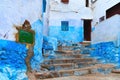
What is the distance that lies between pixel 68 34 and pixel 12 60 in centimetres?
1112

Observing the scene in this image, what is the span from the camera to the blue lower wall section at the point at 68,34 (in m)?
17.1

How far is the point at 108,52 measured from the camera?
33.9ft

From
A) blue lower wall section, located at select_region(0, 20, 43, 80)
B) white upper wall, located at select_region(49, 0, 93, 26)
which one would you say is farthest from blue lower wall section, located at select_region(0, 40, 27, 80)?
white upper wall, located at select_region(49, 0, 93, 26)

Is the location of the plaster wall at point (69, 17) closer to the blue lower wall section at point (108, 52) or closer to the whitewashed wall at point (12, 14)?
the blue lower wall section at point (108, 52)

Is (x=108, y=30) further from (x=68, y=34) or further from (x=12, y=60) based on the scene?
(x=68, y=34)

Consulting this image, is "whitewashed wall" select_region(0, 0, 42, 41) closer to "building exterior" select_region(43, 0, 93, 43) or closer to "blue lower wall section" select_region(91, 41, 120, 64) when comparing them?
"blue lower wall section" select_region(91, 41, 120, 64)

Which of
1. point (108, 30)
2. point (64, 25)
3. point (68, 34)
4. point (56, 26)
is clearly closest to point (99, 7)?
point (64, 25)

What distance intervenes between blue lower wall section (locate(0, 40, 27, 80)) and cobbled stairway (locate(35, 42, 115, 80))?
705 mm

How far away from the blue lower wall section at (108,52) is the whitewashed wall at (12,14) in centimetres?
431

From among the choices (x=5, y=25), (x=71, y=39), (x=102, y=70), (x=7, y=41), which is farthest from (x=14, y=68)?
(x=71, y=39)

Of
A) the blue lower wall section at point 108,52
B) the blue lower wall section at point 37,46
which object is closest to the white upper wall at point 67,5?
the blue lower wall section at point 108,52

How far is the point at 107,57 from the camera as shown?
34.0 feet

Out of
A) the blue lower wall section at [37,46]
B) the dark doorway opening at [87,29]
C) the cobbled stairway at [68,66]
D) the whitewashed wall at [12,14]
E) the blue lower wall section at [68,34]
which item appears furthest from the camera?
the dark doorway opening at [87,29]

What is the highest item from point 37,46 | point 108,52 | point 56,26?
point 56,26
